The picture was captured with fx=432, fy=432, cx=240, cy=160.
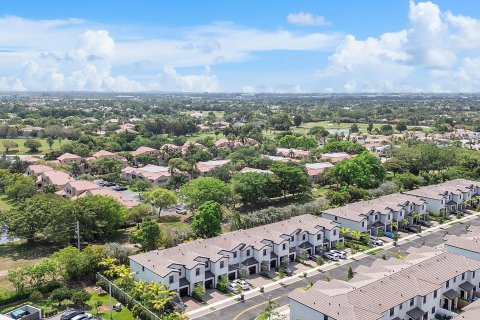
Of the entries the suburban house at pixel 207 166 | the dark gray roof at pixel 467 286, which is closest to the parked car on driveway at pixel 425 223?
the dark gray roof at pixel 467 286

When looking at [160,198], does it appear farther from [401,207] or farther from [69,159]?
[69,159]

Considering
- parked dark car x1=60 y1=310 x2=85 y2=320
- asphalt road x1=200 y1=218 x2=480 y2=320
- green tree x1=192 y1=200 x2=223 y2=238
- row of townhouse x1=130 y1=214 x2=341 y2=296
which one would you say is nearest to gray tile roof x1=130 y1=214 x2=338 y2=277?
row of townhouse x1=130 y1=214 x2=341 y2=296

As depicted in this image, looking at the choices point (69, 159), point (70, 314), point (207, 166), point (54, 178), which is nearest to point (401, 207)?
point (70, 314)

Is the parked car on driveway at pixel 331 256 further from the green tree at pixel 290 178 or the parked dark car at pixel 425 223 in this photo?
the green tree at pixel 290 178

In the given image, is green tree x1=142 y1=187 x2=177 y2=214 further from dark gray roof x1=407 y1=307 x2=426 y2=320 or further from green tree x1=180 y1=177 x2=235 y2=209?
dark gray roof x1=407 y1=307 x2=426 y2=320

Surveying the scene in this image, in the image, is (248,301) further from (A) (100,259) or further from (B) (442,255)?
(B) (442,255)

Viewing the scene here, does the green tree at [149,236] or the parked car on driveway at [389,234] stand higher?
the green tree at [149,236]

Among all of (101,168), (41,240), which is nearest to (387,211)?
(41,240)
